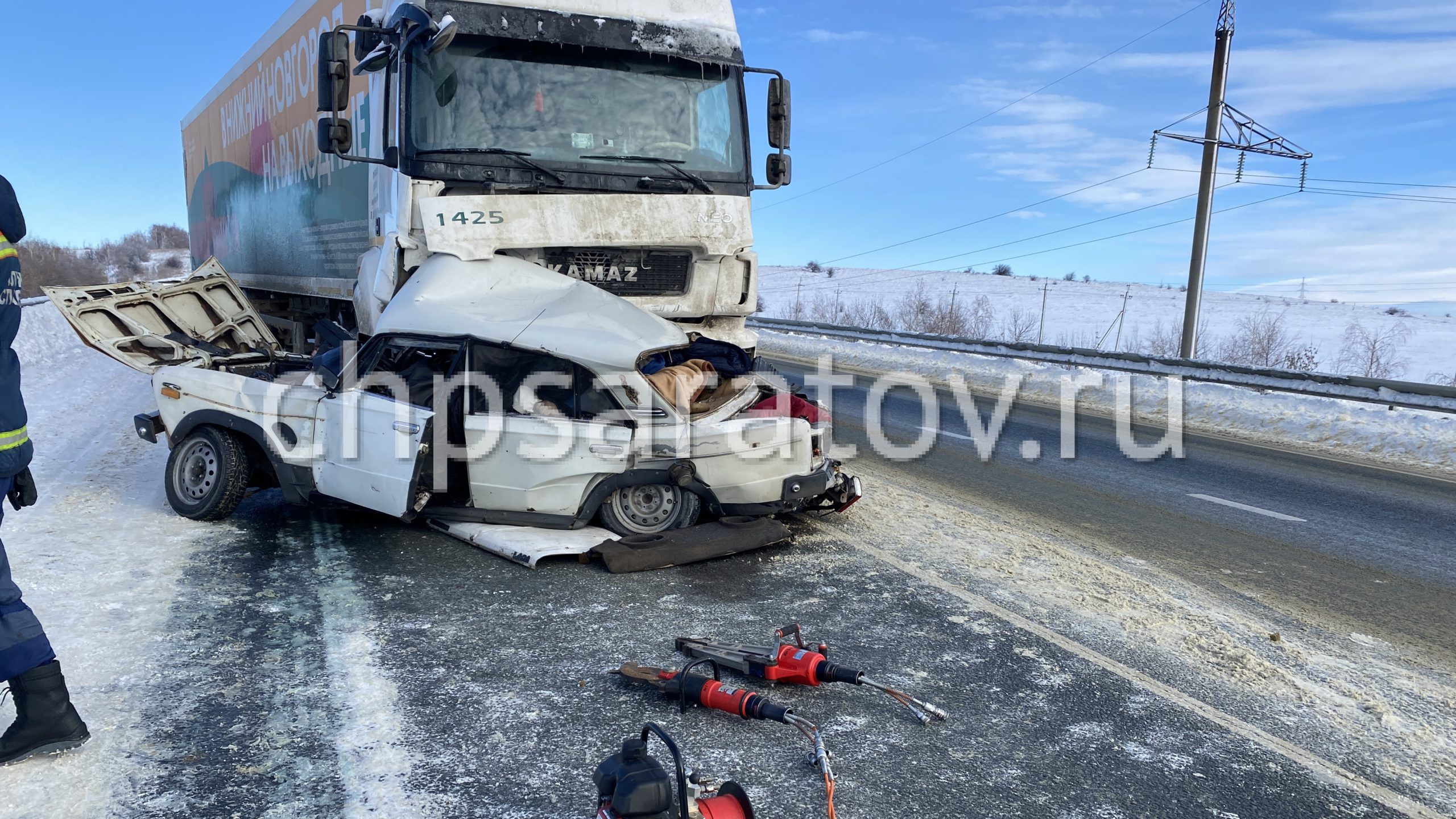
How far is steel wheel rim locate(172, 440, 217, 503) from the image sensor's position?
6383 mm

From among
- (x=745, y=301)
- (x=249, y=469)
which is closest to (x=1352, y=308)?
(x=745, y=301)

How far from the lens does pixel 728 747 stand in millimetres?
3580

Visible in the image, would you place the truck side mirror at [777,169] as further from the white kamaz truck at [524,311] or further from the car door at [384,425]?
the car door at [384,425]

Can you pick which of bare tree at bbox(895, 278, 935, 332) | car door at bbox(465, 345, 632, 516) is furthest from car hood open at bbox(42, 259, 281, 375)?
bare tree at bbox(895, 278, 935, 332)

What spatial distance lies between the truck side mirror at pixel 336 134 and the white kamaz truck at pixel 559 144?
0.04 ft

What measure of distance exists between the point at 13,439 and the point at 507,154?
4.07 meters

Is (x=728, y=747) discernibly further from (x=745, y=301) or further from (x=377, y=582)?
(x=745, y=301)

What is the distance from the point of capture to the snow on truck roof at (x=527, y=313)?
5805 millimetres

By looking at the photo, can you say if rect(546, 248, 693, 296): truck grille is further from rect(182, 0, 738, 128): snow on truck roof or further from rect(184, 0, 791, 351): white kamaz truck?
rect(182, 0, 738, 128): snow on truck roof

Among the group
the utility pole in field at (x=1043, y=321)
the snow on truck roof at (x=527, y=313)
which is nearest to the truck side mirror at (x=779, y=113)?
the snow on truck roof at (x=527, y=313)

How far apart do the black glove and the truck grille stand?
12.6ft

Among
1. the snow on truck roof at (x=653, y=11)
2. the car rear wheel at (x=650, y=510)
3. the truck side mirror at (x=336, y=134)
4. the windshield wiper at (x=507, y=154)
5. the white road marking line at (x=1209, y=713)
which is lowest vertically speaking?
the white road marking line at (x=1209, y=713)

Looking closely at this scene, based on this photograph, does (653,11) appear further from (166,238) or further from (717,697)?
(166,238)

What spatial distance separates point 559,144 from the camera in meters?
7.10
